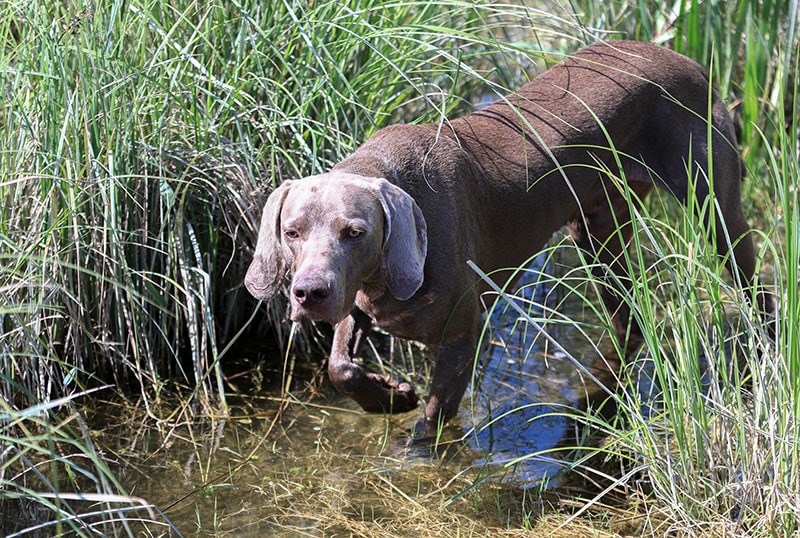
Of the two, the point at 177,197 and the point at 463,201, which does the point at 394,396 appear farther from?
the point at 177,197

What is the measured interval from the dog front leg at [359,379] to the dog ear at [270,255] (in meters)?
0.32

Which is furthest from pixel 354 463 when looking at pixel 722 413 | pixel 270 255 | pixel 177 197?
pixel 722 413

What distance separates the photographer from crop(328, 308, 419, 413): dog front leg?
3182 millimetres

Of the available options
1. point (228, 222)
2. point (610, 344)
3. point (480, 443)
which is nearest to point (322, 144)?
point (228, 222)

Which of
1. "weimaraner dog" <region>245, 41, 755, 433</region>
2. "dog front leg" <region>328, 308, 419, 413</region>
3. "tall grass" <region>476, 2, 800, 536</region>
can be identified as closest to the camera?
"tall grass" <region>476, 2, 800, 536</region>

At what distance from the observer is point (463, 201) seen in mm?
3256

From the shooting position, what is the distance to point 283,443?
3445mm

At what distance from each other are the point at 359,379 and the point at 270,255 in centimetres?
50

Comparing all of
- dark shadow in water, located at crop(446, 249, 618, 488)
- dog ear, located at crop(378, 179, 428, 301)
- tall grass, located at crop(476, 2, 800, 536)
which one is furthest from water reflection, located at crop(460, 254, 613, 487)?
tall grass, located at crop(476, 2, 800, 536)

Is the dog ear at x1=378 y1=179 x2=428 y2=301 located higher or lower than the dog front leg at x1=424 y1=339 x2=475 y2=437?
higher

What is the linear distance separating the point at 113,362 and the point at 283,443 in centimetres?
66

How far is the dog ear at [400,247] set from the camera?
2.90m

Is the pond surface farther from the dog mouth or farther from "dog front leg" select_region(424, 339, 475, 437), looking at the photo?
the dog mouth

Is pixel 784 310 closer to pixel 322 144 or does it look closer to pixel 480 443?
pixel 480 443
